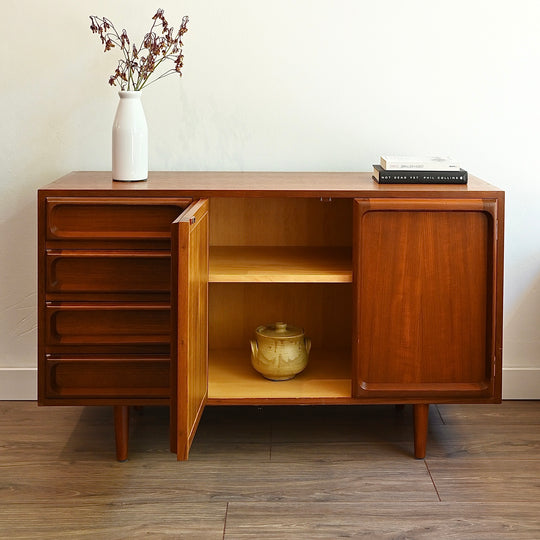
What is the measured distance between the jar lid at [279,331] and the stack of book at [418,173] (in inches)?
17.9

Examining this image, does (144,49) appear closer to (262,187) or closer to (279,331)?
(262,187)

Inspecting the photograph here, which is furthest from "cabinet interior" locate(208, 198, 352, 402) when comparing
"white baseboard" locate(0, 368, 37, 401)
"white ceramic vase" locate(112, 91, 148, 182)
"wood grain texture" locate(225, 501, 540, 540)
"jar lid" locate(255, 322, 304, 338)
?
"white baseboard" locate(0, 368, 37, 401)

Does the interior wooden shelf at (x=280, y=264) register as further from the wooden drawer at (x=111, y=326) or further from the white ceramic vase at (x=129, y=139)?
the white ceramic vase at (x=129, y=139)

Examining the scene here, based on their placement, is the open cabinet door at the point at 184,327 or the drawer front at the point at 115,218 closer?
the open cabinet door at the point at 184,327

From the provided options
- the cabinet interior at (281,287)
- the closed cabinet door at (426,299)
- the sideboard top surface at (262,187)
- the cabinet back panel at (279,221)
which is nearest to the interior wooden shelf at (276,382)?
the cabinet interior at (281,287)

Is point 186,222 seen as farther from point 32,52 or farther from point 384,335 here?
point 32,52

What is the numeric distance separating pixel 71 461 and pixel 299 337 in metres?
0.66

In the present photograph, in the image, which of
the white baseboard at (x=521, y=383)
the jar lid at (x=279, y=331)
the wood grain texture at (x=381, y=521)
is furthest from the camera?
the white baseboard at (x=521, y=383)

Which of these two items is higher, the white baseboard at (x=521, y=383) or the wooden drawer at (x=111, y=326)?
the wooden drawer at (x=111, y=326)

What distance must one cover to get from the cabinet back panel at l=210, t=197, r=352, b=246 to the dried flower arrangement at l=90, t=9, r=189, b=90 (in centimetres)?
41

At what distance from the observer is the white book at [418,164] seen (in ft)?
6.73

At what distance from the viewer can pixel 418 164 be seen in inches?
81.0

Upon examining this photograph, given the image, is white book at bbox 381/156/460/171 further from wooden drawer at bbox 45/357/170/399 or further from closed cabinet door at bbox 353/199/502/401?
wooden drawer at bbox 45/357/170/399

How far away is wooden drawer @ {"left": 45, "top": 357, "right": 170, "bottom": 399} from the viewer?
78.4 inches
